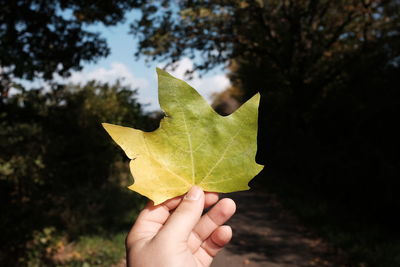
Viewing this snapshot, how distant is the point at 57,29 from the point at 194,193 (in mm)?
5150

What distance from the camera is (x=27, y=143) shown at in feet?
20.6

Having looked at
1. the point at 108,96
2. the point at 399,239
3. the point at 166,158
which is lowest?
the point at 399,239

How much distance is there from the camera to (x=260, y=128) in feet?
50.0

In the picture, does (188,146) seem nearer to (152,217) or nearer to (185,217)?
(185,217)

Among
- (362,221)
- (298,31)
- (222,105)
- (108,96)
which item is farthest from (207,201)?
(222,105)

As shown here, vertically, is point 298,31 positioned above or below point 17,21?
above

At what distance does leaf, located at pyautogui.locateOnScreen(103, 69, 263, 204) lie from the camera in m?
1.45

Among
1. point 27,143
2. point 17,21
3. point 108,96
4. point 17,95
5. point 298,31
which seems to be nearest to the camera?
point 17,95

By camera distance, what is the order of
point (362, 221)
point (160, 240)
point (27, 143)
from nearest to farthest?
point (160, 240), point (27, 143), point (362, 221)

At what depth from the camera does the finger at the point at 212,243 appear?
6.57 feet

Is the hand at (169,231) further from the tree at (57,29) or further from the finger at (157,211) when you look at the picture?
the tree at (57,29)

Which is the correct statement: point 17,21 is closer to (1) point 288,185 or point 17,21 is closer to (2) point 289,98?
(1) point 288,185

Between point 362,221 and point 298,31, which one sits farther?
point 298,31

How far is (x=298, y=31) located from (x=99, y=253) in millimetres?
10148
